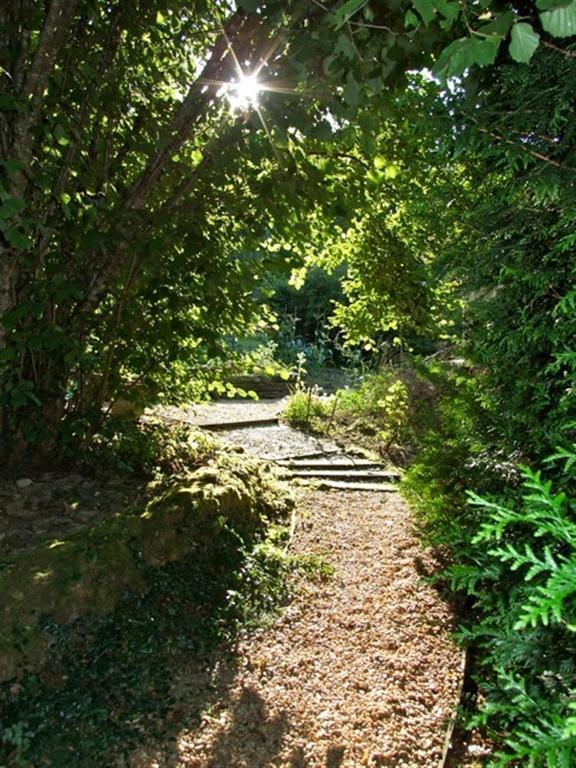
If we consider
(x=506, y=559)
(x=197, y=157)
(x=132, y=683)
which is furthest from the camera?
(x=197, y=157)

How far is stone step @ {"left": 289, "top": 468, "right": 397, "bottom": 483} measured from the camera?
5.43 meters

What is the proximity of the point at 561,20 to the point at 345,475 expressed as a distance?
5.01 metres

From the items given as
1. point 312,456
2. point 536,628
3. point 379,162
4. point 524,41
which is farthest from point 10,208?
point 312,456

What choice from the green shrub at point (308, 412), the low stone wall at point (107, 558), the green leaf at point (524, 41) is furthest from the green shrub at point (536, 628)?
the green shrub at point (308, 412)

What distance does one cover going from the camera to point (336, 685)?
2.36 meters

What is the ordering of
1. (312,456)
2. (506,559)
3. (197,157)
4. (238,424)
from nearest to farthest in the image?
(506,559), (197,157), (312,456), (238,424)

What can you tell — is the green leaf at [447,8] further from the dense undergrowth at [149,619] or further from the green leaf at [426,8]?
the dense undergrowth at [149,619]

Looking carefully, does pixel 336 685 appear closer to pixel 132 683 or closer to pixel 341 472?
pixel 132 683

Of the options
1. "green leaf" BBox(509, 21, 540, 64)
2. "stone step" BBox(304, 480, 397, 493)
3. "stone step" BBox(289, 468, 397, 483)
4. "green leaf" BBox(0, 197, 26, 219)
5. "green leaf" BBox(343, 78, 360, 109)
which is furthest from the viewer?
"stone step" BBox(289, 468, 397, 483)

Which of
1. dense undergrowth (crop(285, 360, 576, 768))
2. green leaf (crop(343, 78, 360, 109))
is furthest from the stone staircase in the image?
green leaf (crop(343, 78, 360, 109))

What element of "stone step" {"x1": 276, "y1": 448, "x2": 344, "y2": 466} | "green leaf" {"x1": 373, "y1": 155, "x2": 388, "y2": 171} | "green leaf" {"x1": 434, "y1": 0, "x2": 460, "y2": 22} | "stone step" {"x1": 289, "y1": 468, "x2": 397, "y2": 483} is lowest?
"stone step" {"x1": 289, "y1": 468, "x2": 397, "y2": 483}

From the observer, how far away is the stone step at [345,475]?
17.8 ft

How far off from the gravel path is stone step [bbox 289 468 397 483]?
2.02m

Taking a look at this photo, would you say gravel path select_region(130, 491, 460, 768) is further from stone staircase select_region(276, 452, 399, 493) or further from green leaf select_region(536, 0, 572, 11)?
green leaf select_region(536, 0, 572, 11)
